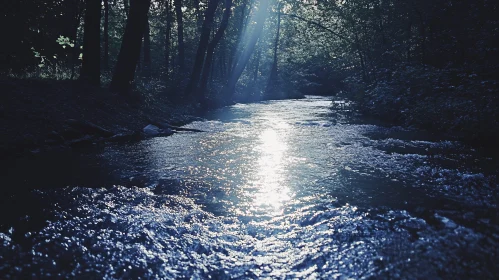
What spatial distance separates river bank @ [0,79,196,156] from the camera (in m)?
6.02

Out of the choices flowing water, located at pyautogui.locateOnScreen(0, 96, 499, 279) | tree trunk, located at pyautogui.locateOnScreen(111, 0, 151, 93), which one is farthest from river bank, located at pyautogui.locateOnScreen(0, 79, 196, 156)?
flowing water, located at pyautogui.locateOnScreen(0, 96, 499, 279)

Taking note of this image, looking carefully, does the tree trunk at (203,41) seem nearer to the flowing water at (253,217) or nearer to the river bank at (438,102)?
the river bank at (438,102)

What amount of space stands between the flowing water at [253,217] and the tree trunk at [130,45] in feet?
18.4

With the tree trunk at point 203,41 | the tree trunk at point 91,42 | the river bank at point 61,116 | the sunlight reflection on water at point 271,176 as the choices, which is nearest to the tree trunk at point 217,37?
the tree trunk at point 203,41

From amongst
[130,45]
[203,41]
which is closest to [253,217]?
[130,45]

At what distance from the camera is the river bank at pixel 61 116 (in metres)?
6.02

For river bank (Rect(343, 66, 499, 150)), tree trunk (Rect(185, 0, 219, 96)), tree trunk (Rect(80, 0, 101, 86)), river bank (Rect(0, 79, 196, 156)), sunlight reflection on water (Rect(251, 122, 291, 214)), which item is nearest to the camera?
sunlight reflection on water (Rect(251, 122, 291, 214))

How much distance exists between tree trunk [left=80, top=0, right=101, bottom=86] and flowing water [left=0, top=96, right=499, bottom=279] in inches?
212

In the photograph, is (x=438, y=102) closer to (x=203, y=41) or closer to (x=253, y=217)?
(x=253, y=217)

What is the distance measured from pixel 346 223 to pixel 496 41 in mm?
13705

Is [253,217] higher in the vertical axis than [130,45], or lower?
lower

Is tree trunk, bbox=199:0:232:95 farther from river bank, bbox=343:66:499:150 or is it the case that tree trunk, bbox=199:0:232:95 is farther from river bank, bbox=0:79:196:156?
river bank, bbox=343:66:499:150

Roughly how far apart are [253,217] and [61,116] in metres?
6.05

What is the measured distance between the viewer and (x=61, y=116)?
7.22 m
